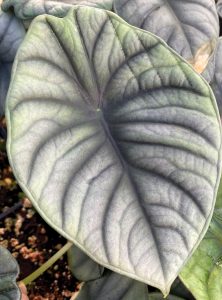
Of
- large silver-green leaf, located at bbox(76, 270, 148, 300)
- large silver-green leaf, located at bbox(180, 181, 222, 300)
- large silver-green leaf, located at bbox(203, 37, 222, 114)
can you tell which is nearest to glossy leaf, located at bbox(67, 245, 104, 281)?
large silver-green leaf, located at bbox(76, 270, 148, 300)

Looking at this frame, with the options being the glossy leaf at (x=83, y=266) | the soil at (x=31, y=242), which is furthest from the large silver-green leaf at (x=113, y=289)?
the soil at (x=31, y=242)

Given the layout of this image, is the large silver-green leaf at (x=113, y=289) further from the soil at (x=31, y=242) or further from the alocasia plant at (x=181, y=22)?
the alocasia plant at (x=181, y=22)

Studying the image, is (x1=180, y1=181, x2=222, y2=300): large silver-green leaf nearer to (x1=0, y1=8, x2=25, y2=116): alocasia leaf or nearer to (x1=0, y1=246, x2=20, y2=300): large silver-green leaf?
(x1=0, y1=246, x2=20, y2=300): large silver-green leaf

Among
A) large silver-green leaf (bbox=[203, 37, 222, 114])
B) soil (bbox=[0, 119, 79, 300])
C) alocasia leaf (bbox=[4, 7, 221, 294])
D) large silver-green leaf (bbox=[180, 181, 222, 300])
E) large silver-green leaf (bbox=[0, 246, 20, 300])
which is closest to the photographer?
alocasia leaf (bbox=[4, 7, 221, 294])

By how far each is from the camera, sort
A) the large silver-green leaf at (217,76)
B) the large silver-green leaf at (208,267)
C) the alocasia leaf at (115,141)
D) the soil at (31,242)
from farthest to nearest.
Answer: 1. the soil at (31,242)
2. the large silver-green leaf at (217,76)
3. the large silver-green leaf at (208,267)
4. the alocasia leaf at (115,141)

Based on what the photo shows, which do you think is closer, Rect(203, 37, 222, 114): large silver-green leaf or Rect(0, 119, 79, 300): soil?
Rect(203, 37, 222, 114): large silver-green leaf

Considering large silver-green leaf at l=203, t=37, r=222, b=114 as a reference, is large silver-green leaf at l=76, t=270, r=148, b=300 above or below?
below
